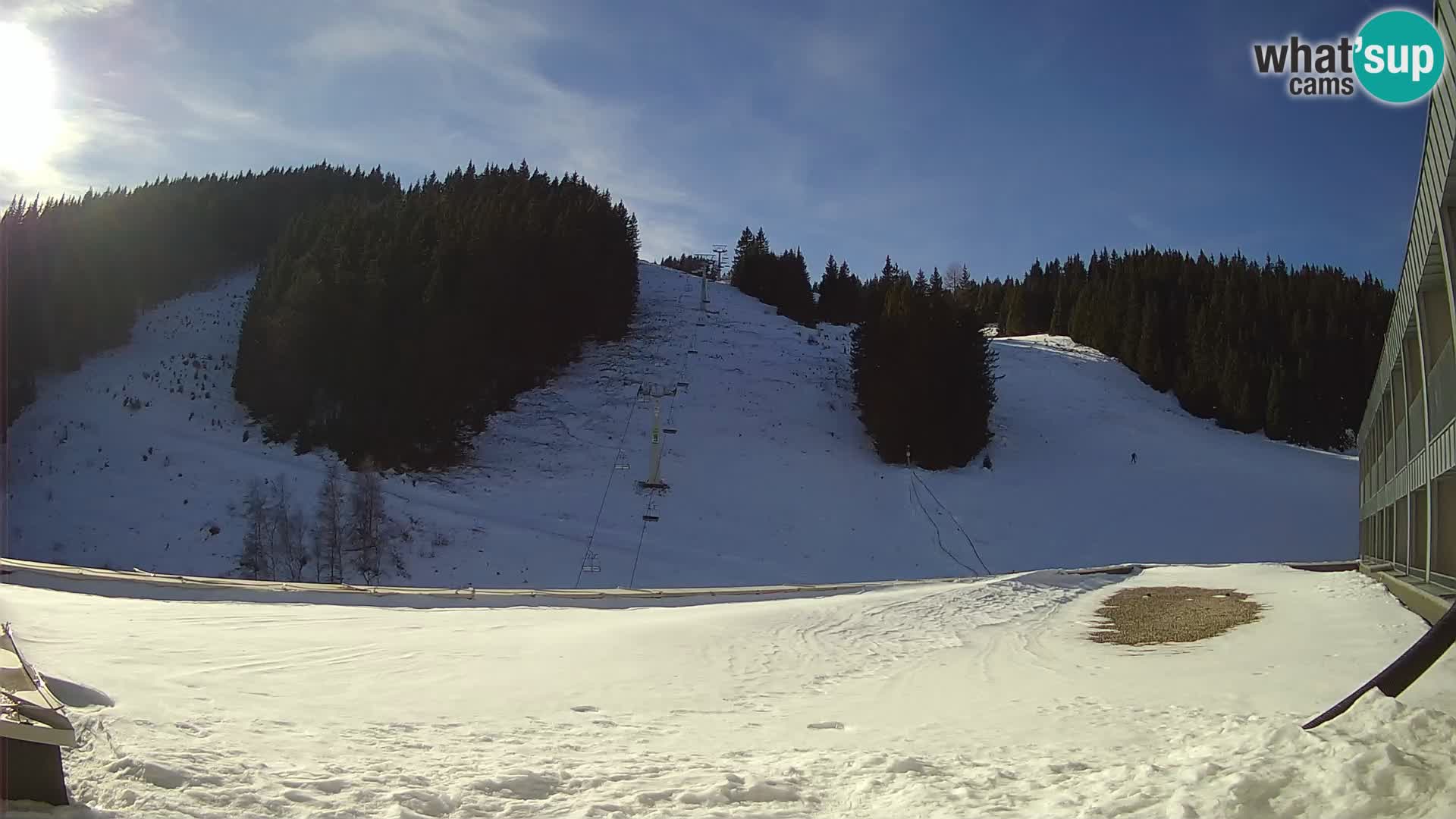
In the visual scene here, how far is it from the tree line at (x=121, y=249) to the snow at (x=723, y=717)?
3166 centimetres

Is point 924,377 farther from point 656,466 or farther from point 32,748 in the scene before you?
point 32,748

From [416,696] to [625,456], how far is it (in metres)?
27.7

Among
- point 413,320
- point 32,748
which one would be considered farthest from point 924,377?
point 32,748

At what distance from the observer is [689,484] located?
3344cm

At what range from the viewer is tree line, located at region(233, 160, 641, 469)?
33500 mm

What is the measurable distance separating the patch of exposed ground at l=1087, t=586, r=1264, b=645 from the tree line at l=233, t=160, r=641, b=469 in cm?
2495

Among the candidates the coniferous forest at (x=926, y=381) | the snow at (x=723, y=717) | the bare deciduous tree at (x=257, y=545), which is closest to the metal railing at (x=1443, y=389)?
the snow at (x=723, y=717)

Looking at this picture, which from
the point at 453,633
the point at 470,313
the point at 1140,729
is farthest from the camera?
the point at 470,313

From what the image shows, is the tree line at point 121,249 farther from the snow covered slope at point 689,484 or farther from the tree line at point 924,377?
the tree line at point 924,377

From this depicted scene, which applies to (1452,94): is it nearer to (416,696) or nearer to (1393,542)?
(416,696)

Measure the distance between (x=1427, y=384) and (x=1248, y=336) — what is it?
49131mm

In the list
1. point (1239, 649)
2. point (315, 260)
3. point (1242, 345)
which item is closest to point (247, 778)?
point (1239, 649)

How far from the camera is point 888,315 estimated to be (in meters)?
42.9

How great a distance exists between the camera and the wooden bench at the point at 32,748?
11.2ft
